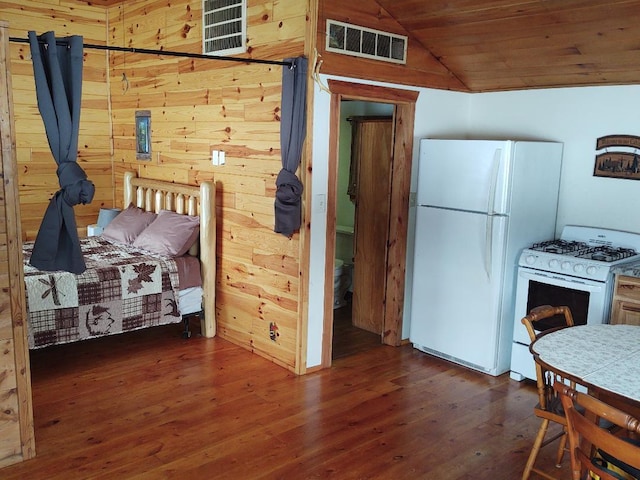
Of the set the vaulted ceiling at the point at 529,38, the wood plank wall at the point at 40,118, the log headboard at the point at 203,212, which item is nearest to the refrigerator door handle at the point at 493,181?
the vaulted ceiling at the point at 529,38

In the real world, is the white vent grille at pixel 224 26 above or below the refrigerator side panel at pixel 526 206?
above

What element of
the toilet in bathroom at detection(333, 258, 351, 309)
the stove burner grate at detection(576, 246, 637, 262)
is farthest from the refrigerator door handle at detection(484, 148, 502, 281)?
the toilet in bathroom at detection(333, 258, 351, 309)

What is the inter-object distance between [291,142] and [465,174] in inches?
48.4

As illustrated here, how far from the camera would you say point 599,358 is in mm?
2395

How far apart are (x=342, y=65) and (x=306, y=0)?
0.46 meters

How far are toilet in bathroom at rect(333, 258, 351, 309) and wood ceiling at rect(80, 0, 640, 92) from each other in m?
2.02

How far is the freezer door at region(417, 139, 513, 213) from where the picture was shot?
3949 mm

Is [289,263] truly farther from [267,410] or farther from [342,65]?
[342,65]

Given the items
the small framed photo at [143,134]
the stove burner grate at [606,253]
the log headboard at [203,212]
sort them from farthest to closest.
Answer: the small framed photo at [143,134]
the log headboard at [203,212]
the stove burner grate at [606,253]

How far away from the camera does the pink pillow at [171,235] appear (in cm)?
455

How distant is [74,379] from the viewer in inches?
153

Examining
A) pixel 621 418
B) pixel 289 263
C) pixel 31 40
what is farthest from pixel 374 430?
pixel 31 40

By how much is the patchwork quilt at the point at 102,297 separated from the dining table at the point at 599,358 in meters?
2.74

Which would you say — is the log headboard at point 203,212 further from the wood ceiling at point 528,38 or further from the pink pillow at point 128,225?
the wood ceiling at point 528,38
